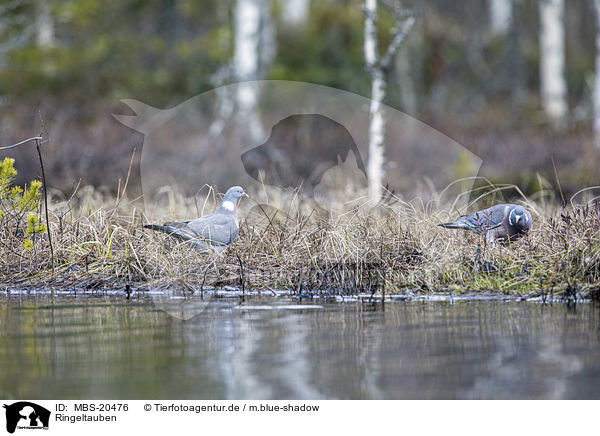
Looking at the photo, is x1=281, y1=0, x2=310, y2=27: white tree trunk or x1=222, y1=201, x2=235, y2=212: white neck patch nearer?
x1=222, y1=201, x2=235, y2=212: white neck patch

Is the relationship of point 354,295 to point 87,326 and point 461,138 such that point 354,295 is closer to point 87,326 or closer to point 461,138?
point 87,326

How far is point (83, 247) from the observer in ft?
28.0

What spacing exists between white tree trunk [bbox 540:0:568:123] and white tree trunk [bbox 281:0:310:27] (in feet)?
21.9

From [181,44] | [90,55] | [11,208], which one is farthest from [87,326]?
[181,44]

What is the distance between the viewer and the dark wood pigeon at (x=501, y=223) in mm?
7906

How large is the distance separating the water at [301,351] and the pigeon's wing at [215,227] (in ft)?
2.99

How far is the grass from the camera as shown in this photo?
24.9 ft

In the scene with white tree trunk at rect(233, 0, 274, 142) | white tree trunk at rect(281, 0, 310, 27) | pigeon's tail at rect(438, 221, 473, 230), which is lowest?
pigeon's tail at rect(438, 221, 473, 230)

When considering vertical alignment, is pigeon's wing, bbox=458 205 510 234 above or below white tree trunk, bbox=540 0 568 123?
below

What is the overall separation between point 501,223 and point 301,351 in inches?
128

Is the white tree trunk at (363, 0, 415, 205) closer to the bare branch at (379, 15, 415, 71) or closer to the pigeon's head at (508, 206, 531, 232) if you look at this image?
the bare branch at (379, 15, 415, 71)

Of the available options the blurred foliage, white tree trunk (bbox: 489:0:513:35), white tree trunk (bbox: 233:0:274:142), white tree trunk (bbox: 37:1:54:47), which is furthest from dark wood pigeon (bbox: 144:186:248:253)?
white tree trunk (bbox: 489:0:513:35)

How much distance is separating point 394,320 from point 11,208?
168 inches
